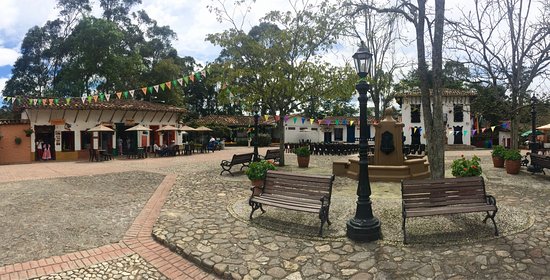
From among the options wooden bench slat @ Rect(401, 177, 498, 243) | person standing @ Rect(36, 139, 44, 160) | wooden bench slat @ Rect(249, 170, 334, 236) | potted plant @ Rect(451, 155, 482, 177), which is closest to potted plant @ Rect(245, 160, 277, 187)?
wooden bench slat @ Rect(249, 170, 334, 236)

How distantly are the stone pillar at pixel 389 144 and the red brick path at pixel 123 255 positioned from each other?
7662 mm

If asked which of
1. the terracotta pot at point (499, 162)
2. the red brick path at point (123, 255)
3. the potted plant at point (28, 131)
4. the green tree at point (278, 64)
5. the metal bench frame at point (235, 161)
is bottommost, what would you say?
the red brick path at point (123, 255)

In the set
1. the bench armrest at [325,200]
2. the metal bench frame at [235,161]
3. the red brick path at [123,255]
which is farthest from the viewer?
the metal bench frame at [235,161]

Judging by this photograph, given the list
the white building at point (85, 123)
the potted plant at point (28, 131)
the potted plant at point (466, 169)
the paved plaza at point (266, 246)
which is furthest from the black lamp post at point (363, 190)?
the potted plant at point (28, 131)

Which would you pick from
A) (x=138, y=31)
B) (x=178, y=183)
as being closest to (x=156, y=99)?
(x=138, y=31)

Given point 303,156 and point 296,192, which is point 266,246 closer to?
point 296,192

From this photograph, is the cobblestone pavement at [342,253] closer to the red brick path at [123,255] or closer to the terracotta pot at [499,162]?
the red brick path at [123,255]

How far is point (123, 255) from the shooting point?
14.8 feet

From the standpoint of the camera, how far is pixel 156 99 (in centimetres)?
3409

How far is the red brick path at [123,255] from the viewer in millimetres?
3963

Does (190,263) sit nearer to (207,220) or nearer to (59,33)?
(207,220)

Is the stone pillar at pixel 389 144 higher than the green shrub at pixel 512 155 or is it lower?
higher

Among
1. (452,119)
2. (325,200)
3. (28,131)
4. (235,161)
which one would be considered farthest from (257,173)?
(452,119)

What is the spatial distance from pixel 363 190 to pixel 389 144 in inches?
244
